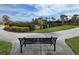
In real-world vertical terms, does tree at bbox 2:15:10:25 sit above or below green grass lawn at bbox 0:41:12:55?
above

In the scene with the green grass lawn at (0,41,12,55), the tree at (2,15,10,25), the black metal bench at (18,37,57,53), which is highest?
the tree at (2,15,10,25)

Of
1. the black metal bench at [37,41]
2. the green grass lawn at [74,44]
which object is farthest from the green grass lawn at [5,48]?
the green grass lawn at [74,44]

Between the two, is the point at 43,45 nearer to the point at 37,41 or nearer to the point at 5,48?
the point at 37,41

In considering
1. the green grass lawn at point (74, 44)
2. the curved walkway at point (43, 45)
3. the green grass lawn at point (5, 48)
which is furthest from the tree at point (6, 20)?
the green grass lawn at point (74, 44)

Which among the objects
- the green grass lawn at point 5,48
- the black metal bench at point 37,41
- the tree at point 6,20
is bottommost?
the green grass lawn at point 5,48

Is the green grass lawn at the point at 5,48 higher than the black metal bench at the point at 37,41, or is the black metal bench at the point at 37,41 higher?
the black metal bench at the point at 37,41

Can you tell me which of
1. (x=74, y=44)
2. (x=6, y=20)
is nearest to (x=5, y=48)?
(x=6, y=20)

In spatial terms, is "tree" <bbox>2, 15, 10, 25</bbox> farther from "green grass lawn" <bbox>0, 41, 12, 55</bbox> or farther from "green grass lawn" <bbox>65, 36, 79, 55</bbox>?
"green grass lawn" <bbox>65, 36, 79, 55</bbox>

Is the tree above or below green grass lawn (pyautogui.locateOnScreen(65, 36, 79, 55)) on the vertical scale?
above

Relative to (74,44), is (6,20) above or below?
above

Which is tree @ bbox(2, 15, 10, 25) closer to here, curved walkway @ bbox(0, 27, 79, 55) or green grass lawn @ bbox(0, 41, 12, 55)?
curved walkway @ bbox(0, 27, 79, 55)

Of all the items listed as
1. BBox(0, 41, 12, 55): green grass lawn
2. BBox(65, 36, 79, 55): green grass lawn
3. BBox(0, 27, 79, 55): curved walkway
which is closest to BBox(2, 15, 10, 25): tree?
BBox(0, 27, 79, 55): curved walkway

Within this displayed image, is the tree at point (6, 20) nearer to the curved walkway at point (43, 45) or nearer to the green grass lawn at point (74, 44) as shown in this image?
the curved walkway at point (43, 45)
